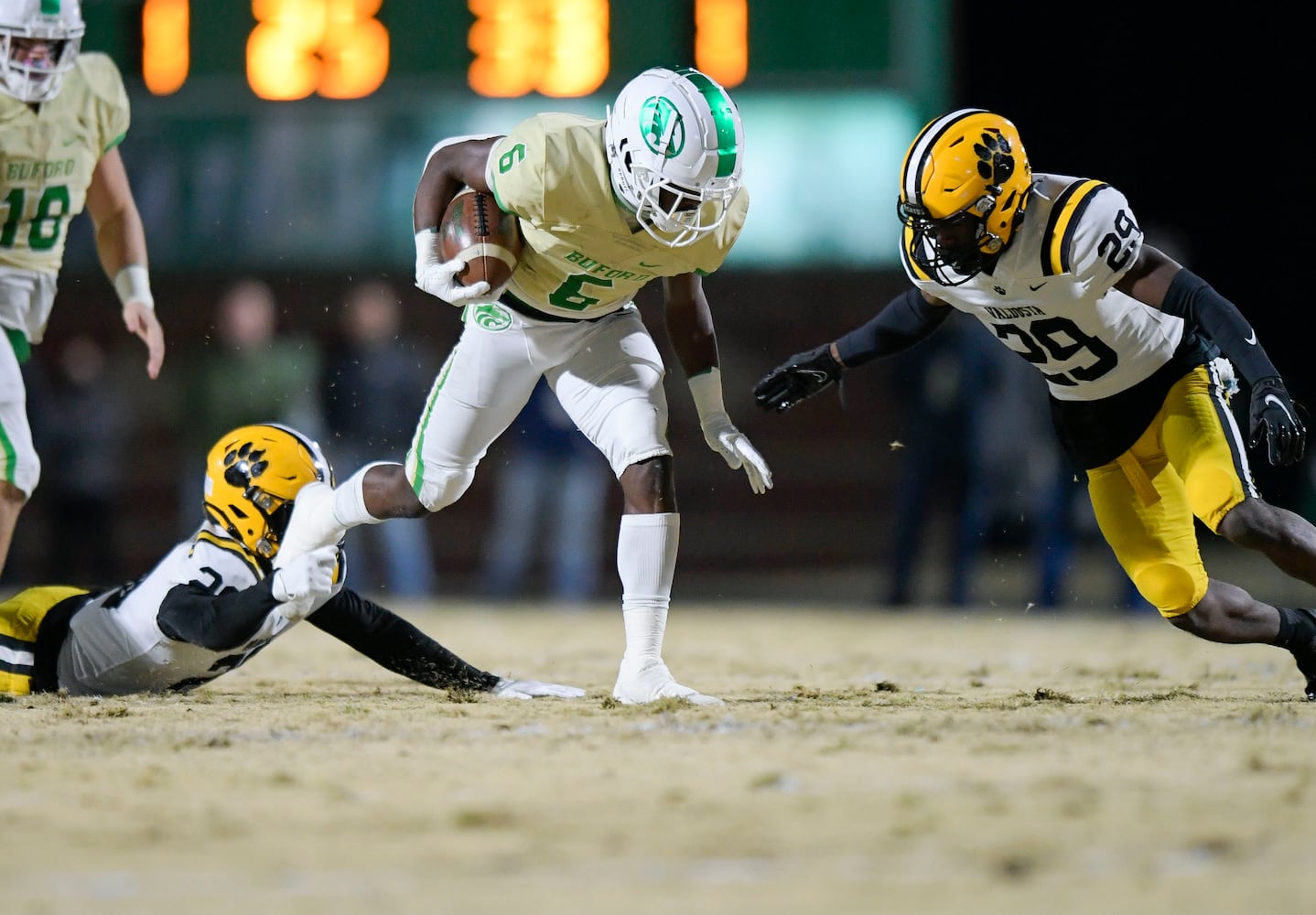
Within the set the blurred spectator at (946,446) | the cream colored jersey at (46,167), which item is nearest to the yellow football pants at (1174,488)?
the cream colored jersey at (46,167)

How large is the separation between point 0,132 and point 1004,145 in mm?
3361

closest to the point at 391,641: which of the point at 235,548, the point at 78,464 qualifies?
the point at 235,548

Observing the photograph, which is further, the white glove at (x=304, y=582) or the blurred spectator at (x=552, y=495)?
the blurred spectator at (x=552, y=495)

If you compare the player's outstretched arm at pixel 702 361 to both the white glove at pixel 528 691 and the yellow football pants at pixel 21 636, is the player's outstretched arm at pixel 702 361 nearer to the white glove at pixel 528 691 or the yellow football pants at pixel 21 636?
the white glove at pixel 528 691

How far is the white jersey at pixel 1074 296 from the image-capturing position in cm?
498

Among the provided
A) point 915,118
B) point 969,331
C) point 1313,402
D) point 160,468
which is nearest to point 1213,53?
point 1313,402

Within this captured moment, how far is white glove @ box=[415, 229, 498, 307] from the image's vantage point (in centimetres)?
495

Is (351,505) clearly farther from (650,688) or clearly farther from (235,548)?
(650,688)

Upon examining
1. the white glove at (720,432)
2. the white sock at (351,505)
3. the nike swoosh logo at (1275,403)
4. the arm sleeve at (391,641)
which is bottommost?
the arm sleeve at (391,641)

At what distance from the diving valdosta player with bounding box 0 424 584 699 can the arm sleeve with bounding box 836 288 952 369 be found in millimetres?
1498

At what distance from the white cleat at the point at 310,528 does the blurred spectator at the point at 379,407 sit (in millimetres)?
4399

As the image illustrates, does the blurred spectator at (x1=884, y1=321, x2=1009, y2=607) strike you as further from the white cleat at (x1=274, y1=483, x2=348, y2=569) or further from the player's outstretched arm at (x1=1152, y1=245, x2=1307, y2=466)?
the white cleat at (x1=274, y1=483, x2=348, y2=569)

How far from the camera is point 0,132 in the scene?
5559 millimetres

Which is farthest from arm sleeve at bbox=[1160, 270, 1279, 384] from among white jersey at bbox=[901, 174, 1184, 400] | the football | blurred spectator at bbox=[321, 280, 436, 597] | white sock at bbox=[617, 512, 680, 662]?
blurred spectator at bbox=[321, 280, 436, 597]
